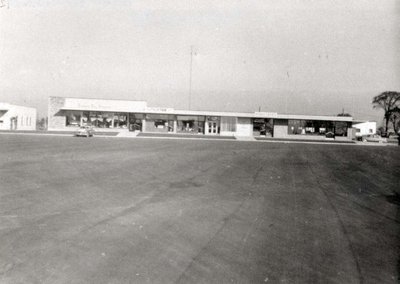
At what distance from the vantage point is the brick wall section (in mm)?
53312

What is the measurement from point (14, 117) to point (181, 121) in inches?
1001

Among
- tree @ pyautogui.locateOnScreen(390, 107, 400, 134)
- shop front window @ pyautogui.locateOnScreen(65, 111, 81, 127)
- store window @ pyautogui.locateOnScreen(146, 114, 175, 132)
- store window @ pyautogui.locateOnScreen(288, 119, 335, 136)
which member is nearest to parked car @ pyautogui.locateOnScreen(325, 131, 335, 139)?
store window @ pyautogui.locateOnScreen(288, 119, 335, 136)

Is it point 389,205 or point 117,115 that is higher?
point 117,115

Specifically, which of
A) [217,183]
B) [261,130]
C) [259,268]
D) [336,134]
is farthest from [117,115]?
[259,268]

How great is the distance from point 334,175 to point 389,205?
5.46 meters

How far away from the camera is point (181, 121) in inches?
2199

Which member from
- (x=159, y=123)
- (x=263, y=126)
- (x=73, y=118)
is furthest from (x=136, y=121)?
(x=263, y=126)

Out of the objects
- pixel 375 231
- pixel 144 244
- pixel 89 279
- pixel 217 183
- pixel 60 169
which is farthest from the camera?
pixel 60 169

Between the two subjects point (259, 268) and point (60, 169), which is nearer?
point (259, 268)

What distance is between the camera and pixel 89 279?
5355 millimetres

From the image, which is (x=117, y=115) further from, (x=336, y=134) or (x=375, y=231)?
(x=375, y=231)

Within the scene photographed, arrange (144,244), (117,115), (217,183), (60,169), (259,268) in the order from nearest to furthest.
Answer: (259,268) → (144,244) → (217,183) → (60,169) → (117,115)

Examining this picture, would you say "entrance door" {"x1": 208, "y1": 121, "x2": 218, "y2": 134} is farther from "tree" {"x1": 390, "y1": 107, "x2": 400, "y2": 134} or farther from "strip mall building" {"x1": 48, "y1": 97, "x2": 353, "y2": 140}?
"tree" {"x1": 390, "y1": 107, "x2": 400, "y2": 134}

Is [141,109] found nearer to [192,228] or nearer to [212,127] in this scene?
[212,127]
